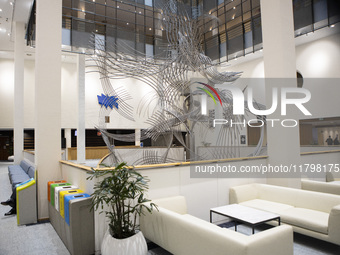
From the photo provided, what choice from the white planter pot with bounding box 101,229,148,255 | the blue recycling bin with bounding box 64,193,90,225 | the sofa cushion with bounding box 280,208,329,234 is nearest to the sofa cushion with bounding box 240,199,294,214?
the sofa cushion with bounding box 280,208,329,234

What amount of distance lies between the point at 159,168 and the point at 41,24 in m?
3.64

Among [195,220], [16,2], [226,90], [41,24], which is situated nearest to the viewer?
[195,220]

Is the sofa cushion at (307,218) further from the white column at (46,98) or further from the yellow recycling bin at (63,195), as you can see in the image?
the white column at (46,98)

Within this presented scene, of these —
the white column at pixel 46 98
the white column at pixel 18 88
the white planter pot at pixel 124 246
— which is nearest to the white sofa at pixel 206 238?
the white planter pot at pixel 124 246

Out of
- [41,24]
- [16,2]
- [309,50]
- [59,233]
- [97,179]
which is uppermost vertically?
[16,2]

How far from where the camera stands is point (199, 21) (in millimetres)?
12156

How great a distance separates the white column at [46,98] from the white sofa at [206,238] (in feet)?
8.37

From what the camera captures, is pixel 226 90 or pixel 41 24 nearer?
pixel 41 24

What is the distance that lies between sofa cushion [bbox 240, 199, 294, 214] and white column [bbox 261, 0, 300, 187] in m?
0.98

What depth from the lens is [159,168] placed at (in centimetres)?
369

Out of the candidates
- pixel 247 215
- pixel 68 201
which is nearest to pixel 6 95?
pixel 68 201

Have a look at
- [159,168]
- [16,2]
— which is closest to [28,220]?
[159,168]

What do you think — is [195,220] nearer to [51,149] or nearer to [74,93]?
[51,149]

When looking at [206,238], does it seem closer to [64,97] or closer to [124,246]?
[124,246]
